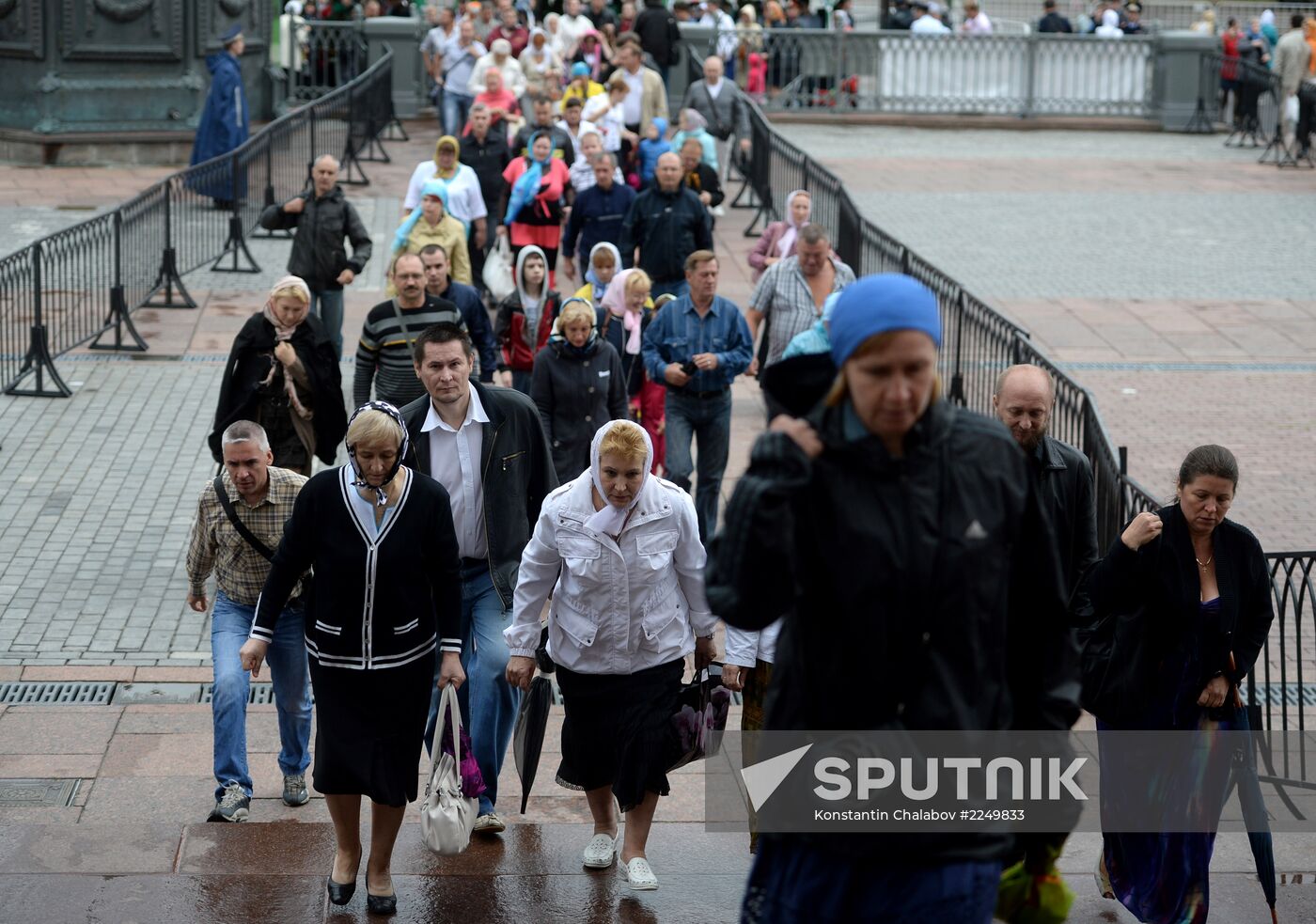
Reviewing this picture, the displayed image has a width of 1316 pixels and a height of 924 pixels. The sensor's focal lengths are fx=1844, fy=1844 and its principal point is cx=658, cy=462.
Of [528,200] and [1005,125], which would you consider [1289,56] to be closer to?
[1005,125]

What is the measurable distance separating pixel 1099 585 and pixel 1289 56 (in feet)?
80.0

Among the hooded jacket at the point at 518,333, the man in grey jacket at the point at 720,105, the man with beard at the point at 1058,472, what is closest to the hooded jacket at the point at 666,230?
the hooded jacket at the point at 518,333

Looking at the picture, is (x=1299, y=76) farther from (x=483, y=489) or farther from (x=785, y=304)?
(x=483, y=489)

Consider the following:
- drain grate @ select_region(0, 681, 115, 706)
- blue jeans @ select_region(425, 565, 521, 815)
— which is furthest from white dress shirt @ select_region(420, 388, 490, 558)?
drain grate @ select_region(0, 681, 115, 706)

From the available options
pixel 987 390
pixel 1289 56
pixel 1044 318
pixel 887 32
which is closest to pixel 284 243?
Answer: pixel 1044 318

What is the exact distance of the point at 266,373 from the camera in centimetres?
902

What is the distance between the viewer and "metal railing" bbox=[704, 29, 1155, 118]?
30.6m

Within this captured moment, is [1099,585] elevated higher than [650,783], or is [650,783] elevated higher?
[1099,585]

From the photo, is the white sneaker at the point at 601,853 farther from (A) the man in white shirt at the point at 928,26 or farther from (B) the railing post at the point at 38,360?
(A) the man in white shirt at the point at 928,26

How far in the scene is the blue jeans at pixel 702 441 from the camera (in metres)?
10.4

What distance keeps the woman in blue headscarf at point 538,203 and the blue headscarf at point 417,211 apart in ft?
3.14

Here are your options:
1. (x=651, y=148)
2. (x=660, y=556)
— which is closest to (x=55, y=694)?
(x=660, y=556)

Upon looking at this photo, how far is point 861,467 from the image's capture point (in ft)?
10.5

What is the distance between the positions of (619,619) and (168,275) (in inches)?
441
